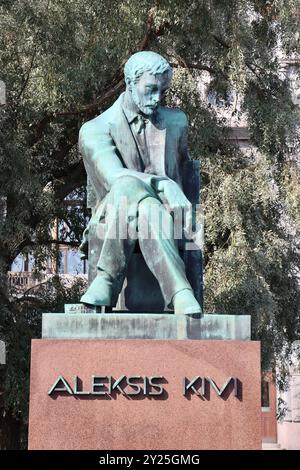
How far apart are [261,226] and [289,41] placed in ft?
7.85

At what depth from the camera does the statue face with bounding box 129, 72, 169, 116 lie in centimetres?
589

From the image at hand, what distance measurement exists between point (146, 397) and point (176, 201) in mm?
1186

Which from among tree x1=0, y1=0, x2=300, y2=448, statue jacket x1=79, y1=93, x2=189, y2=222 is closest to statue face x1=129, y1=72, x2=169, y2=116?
statue jacket x1=79, y1=93, x2=189, y2=222

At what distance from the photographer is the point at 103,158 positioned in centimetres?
592

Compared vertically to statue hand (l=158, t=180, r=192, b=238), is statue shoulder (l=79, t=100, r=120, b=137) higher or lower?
higher

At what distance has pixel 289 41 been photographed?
12406 millimetres

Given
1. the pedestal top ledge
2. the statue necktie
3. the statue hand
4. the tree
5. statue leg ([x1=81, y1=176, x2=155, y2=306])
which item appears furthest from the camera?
the tree

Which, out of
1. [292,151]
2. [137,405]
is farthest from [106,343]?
[292,151]

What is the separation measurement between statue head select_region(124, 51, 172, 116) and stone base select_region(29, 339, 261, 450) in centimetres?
160

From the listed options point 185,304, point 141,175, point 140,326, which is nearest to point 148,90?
point 141,175

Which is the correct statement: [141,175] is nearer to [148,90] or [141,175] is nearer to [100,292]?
[148,90]

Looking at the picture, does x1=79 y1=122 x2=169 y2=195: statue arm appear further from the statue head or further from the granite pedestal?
the granite pedestal

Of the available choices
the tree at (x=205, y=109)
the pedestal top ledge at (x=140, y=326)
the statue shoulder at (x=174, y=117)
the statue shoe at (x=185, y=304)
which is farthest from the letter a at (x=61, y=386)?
the tree at (x=205, y=109)

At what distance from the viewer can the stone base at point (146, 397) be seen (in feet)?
16.5
